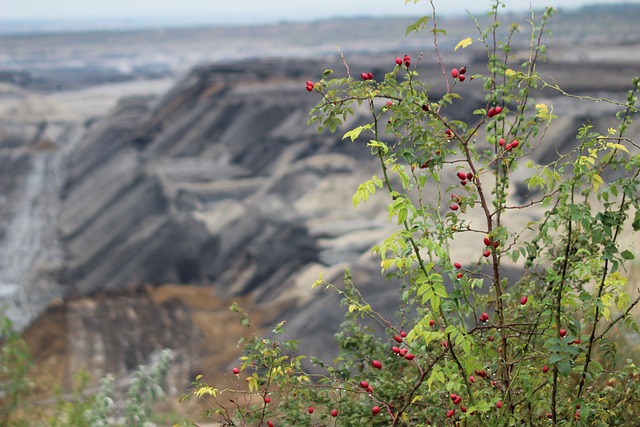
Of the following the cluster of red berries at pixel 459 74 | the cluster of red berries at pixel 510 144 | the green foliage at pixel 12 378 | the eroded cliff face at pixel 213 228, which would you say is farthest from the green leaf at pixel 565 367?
the eroded cliff face at pixel 213 228

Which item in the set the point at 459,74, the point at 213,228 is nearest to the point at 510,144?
the point at 459,74

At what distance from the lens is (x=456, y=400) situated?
3098 mm

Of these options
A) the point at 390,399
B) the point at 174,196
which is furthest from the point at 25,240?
the point at 390,399

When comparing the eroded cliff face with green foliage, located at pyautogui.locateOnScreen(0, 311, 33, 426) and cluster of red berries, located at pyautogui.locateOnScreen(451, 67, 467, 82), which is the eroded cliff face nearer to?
green foliage, located at pyautogui.locateOnScreen(0, 311, 33, 426)

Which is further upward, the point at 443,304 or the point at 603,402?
the point at 443,304

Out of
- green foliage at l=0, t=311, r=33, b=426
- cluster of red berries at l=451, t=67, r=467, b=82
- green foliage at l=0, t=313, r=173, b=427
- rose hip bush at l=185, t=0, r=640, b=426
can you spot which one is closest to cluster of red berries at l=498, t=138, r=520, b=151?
rose hip bush at l=185, t=0, r=640, b=426

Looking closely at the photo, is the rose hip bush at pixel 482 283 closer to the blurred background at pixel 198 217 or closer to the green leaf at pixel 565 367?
the green leaf at pixel 565 367

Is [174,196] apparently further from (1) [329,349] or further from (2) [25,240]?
(1) [329,349]

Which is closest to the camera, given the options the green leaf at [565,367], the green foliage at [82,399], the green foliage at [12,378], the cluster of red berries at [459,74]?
the green leaf at [565,367]

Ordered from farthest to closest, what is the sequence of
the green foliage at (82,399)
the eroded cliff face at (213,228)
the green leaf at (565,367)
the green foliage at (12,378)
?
the eroded cliff face at (213,228) < the green foliage at (12,378) < the green foliage at (82,399) < the green leaf at (565,367)

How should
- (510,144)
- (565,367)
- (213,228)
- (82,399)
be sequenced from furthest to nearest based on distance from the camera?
(213,228), (82,399), (510,144), (565,367)

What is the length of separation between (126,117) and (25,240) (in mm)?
10486

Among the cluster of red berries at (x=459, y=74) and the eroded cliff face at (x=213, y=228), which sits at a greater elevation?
the cluster of red berries at (x=459, y=74)

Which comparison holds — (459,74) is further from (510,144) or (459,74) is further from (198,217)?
(198,217)
